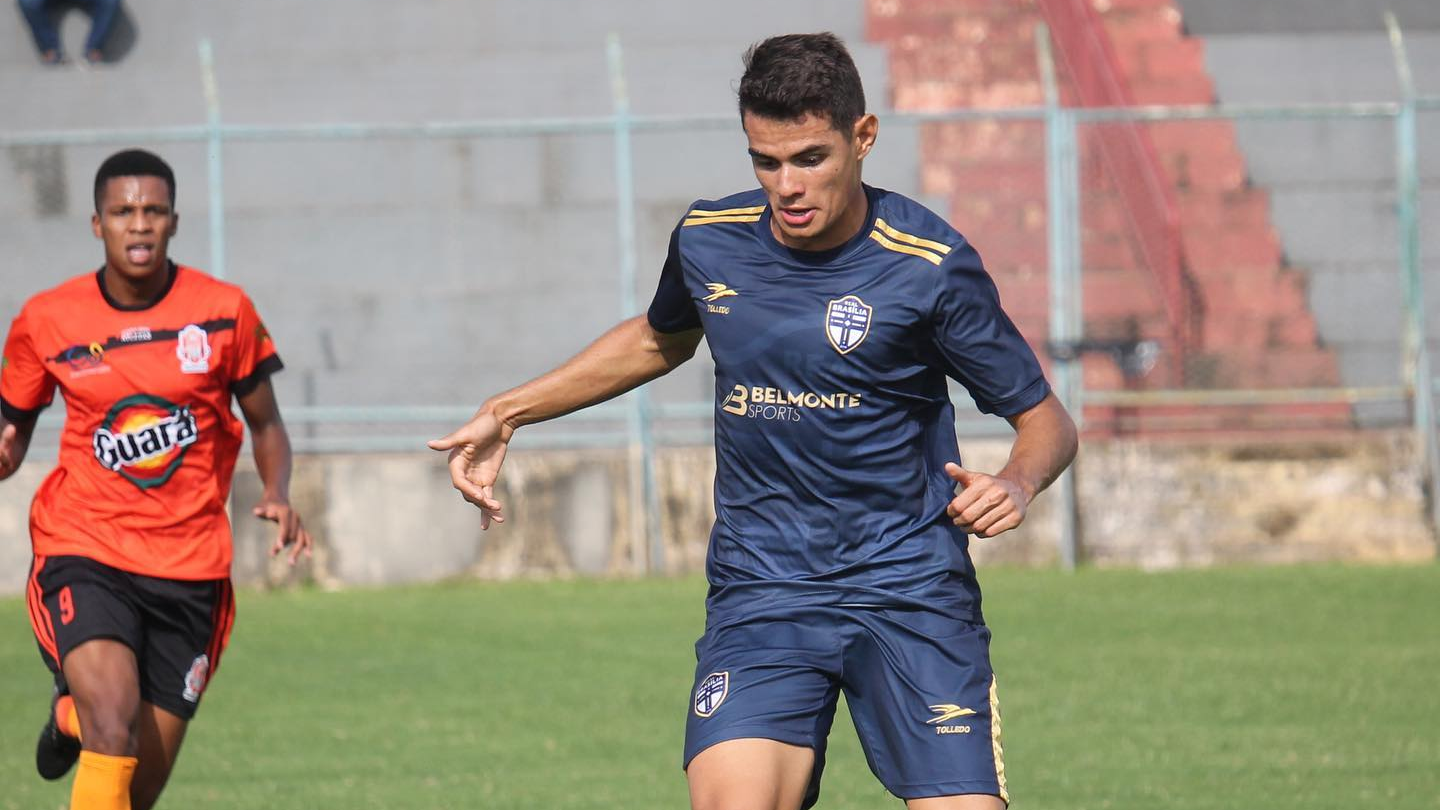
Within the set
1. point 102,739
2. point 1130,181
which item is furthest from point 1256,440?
point 102,739

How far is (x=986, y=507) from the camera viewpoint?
12.3ft

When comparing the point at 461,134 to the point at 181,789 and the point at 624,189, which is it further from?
the point at 181,789

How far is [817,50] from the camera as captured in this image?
13.4 ft

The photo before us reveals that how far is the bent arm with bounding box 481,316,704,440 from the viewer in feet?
14.9

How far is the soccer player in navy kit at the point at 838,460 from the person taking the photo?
13.3 ft

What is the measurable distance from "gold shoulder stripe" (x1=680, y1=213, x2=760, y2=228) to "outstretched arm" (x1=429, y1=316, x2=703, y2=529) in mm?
292

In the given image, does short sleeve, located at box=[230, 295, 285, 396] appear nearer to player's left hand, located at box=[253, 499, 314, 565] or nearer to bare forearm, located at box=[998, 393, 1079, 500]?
player's left hand, located at box=[253, 499, 314, 565]

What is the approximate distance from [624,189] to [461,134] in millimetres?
1158

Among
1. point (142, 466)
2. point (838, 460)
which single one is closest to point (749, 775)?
point (838, 460)

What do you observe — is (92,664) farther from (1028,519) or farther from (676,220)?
(676,220)

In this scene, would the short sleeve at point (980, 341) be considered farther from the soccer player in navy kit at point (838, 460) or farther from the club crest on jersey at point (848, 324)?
the club crest on jersey at point (848, 324)

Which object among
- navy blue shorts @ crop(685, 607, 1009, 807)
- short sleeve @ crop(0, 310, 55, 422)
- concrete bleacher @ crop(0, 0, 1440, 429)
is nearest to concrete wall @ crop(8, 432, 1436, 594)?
concrete bleacher @ crop(0, 0, 1440, 429)

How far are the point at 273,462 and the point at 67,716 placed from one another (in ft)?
3.25

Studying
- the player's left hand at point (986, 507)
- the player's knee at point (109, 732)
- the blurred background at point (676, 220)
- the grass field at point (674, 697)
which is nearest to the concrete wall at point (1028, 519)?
the blurred background at point (676, 220)
